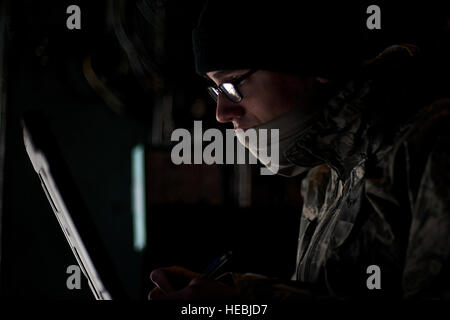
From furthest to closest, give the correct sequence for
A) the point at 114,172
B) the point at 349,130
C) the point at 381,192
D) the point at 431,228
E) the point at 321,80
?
the point at 114,172 < the point at 321,80 < the point at 349,130 < the point at 381,192 < the point at 431,228

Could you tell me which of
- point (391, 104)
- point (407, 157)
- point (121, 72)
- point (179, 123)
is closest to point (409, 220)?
point (407, 157)

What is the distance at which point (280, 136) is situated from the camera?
990 millimetres

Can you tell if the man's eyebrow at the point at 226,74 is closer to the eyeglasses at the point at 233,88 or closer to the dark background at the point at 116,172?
the eyeglasses at the point at 233,88

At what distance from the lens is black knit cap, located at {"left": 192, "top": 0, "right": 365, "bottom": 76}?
96cm

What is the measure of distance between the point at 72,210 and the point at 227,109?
0.44 m

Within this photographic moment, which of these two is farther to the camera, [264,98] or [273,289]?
[264,98]

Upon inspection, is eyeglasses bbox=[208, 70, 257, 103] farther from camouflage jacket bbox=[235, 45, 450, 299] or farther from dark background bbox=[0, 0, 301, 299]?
dark background bbox=[0, 0, 301, 299]

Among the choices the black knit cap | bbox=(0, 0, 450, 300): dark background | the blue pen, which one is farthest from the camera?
bbox=(0, 0, 450, 300): dark background

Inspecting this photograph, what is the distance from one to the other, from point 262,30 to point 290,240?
1.83 m

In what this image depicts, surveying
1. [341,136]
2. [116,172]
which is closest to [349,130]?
[341,136]

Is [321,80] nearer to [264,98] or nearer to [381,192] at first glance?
[264,98]

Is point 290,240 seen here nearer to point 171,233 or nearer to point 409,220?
point 171,233

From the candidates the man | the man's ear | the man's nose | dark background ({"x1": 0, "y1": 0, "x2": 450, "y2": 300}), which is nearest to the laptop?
the man
